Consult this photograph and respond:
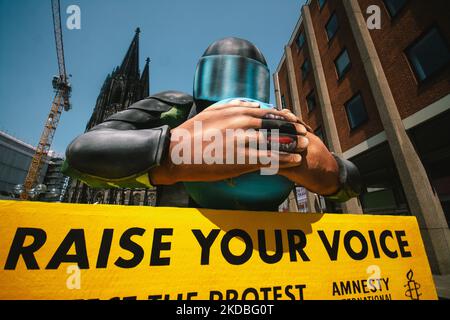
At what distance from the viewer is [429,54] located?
20.2ft

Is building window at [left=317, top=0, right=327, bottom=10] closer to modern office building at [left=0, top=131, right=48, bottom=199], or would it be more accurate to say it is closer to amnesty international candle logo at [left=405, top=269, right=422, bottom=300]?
amnesty international candle logo at [left=405, top=269, right=422, bottom=300]

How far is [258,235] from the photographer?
35.7 inches

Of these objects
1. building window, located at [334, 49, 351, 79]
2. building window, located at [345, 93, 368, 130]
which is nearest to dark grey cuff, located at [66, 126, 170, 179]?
building window, located at [345, 93, 368, 130]

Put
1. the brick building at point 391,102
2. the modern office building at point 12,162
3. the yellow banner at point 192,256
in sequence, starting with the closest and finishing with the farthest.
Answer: the yellow banner at point 192,256
the brick building at point 391,102
the modern office building at point 12,162

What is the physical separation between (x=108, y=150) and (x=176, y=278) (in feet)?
1.98

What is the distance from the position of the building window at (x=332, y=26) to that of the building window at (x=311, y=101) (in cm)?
277

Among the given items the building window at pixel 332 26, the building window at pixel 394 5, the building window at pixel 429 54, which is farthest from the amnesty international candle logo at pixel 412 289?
the building window at pixel 332 26

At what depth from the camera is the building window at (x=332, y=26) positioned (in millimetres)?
10281

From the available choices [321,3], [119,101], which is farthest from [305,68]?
[119,101]

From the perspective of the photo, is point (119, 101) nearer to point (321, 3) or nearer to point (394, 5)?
point (321, 3)

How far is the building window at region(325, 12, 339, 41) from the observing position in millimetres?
10281

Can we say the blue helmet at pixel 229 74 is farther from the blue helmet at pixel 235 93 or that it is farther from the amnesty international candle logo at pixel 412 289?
the amnesty international candle logo at pixel 412 289
